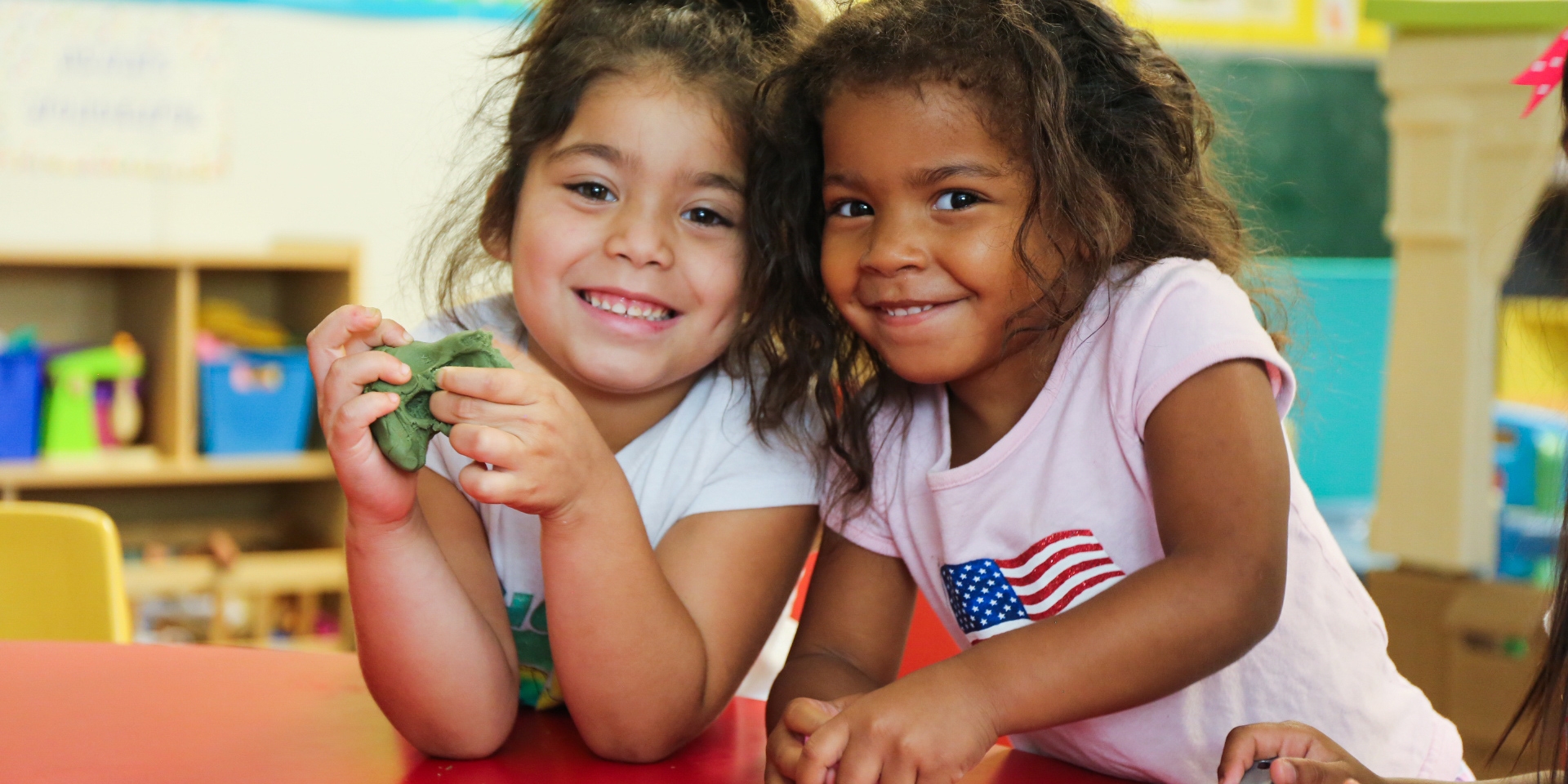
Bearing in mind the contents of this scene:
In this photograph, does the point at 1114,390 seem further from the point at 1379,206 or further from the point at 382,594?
the point at 1379,206

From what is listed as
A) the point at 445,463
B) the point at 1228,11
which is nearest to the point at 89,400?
the point at 445,463

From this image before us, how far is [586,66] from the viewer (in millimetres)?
993

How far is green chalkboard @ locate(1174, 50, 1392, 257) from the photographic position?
4.24 meters

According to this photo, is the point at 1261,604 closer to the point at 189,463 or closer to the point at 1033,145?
the point at 1033,145

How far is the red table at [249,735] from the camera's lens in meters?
0.72

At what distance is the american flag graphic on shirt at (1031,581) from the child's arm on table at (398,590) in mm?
305

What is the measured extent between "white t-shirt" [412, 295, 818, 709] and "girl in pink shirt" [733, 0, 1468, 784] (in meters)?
0.05

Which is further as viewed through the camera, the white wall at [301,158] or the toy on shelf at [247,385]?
the white wall at [301,158]

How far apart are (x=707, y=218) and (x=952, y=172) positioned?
21cm

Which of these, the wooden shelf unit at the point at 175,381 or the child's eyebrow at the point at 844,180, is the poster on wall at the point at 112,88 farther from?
the child's eyebrow at the point at 844,180

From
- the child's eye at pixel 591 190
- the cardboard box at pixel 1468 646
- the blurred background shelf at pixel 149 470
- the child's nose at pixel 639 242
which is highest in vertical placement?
the child's eye at pixel 591 190

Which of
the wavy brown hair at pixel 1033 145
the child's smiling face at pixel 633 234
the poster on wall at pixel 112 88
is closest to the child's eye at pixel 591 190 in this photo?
the child's smiling face at pixel 633 234

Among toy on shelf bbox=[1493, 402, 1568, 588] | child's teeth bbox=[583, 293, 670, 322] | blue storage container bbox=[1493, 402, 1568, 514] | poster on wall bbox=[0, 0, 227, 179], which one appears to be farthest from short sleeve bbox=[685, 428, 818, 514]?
blue storage container bbox=[1493, 402, 1568, 514]

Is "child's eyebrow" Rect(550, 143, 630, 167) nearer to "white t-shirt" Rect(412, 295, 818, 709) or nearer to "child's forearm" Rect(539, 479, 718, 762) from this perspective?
"white t-shirt" Rect(412, 295, 818, 709)
